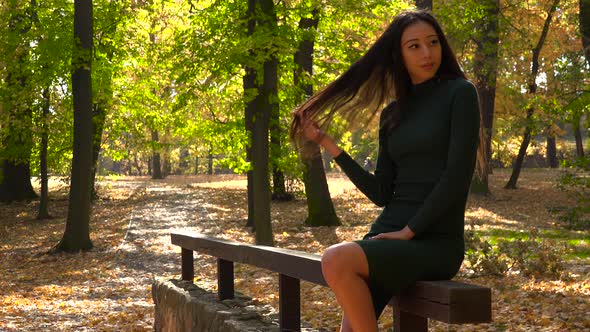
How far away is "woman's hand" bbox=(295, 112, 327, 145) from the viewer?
3834 mm

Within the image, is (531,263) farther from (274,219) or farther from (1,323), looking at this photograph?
(274,219)

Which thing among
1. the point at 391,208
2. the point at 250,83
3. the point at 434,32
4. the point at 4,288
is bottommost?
the point at 4,288

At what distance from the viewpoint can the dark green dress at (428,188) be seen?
3184 millimetres

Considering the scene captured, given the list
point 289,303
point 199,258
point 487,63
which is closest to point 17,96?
point 199,258

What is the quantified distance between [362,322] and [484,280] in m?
7.16

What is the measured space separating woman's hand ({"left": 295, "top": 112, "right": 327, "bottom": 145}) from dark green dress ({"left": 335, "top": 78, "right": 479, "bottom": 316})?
1.24 feet

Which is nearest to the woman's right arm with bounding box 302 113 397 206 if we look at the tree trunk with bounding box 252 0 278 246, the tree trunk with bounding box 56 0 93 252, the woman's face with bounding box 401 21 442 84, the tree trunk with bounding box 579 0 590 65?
the woman's face with bounding box 401 21 442 84

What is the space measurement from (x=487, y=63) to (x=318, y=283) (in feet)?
63.0

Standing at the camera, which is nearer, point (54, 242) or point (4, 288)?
point (4, 288)

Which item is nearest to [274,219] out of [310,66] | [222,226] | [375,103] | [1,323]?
[222,226]

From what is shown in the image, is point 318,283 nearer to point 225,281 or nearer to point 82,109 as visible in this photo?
point 225,281

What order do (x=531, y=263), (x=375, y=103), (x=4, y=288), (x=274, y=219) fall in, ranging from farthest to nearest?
1. (x=274, y=219)
2. (x=4, y=288)
3. (x=531, y=263)
4. (x=375, y=103)

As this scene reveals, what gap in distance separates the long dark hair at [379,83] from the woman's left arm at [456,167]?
1.00 ft

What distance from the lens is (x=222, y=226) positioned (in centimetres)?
2011
